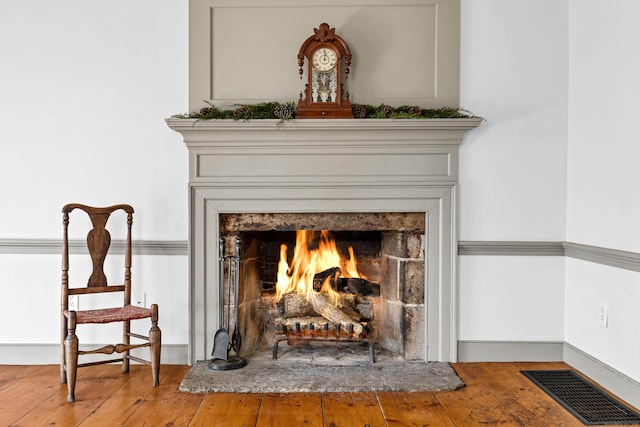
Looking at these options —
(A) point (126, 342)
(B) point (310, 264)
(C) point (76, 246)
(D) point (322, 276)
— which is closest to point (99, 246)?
(C) point (76, 246)

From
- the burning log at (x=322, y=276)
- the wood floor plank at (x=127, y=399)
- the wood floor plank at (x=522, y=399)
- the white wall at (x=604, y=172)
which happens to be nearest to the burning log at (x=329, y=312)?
the burning log at (x=322, y=276)

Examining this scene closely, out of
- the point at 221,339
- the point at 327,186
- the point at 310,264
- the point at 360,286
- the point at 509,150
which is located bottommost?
the point at 221,339

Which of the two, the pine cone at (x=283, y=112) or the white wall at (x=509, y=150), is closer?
the pine cone at (x=283, y=112)

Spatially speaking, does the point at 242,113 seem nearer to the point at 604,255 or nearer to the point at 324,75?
the point at 324,75

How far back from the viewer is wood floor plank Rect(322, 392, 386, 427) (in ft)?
8.50

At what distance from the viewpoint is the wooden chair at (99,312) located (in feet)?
9.54

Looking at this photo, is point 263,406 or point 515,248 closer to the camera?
point 263,406

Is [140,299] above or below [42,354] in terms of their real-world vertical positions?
above

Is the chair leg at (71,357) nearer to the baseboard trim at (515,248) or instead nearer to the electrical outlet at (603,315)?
the baseboard trim at (515,248)

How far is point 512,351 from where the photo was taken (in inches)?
139

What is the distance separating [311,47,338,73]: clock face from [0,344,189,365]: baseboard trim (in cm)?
196

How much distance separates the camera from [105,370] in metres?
3.41

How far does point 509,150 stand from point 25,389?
10.6 ft

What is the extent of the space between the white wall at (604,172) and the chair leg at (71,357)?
2929mm
